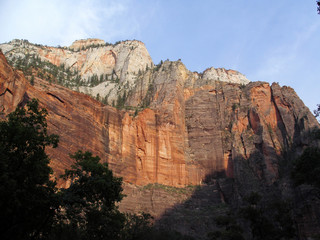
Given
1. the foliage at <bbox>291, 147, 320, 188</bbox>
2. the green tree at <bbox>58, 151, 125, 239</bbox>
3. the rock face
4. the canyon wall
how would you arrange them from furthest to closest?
1. the canyon wall
2. the rock face
3. the foliage at <bbox>291, 147, 320, 188</bbox>
4. the green tree at <bbox>58, 151, 125, 239</bbox>

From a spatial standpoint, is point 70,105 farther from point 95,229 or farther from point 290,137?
point 290,137

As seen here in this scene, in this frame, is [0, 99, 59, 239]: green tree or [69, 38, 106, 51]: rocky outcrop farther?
[69, 38, 106, 51]: rocky outcrop

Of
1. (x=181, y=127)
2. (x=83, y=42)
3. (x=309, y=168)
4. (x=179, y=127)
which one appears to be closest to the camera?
(x=309, y=168)

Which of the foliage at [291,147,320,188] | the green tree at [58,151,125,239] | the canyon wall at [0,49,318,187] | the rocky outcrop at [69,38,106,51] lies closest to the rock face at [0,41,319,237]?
the canyon wall at [0,49,318,187]

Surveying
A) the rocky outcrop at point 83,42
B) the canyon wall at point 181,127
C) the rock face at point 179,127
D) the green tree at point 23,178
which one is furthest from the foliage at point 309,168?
the rocky outcrop at point 83,42


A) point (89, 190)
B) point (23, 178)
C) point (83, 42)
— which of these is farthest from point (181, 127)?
point (83, 42)

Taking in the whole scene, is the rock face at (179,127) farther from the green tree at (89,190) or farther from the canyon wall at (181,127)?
the green tree at (89,190)

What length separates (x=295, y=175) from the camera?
37.5m

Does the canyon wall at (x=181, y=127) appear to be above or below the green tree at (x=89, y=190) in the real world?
above

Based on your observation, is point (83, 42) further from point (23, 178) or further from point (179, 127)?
point (23, 178)

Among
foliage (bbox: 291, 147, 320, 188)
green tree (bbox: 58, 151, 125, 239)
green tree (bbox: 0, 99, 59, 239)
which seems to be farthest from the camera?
foliage (bbox: 291, 147, 320, 188)

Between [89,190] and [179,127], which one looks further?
[179,127]

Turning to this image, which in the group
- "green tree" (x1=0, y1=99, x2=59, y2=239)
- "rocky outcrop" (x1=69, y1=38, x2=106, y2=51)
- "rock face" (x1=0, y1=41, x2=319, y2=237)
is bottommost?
"green tree" (x1=0, y1=99, x2=59, y2=239)

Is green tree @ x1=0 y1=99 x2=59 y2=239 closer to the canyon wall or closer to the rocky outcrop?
the canyon wall
